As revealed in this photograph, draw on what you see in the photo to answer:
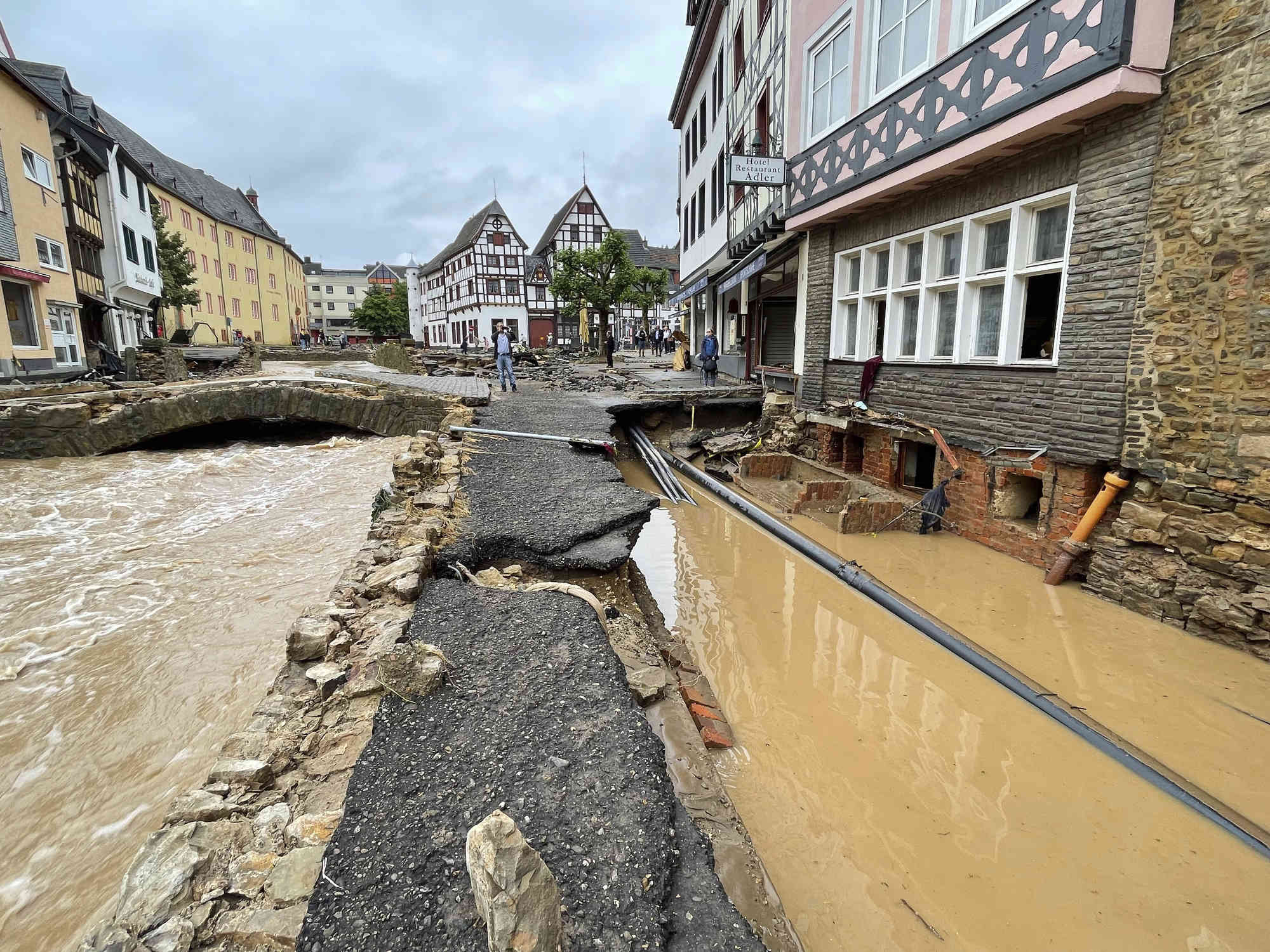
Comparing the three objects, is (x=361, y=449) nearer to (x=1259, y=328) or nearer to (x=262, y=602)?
(x=262, y=602)

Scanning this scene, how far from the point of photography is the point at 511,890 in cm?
172

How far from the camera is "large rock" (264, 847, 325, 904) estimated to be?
189 cm

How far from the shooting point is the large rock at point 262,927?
1749 mm

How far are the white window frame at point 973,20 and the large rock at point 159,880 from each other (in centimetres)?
907

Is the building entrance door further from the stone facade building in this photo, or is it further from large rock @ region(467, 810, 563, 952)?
large rock @ region(467, 810, 563, 952)

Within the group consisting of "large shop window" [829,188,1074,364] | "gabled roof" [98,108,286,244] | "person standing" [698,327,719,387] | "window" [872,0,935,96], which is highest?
"gabled roof" [98,108,286,244]

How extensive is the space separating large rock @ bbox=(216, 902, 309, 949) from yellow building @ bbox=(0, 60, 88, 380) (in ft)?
65.0

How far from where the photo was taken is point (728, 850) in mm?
2715

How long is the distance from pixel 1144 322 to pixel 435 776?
6722 millimetres

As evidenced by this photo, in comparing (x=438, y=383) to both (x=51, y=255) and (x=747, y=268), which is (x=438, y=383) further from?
(x=51, y=255)

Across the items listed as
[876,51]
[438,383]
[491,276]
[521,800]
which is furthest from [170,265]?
[521,800]

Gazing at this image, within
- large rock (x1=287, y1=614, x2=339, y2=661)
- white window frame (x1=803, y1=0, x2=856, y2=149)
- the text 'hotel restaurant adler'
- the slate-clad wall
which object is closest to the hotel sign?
the text 'hotel restaurant adler'

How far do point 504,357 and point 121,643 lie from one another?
1274cm

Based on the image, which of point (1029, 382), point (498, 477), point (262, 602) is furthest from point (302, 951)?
point (1029, 382)
